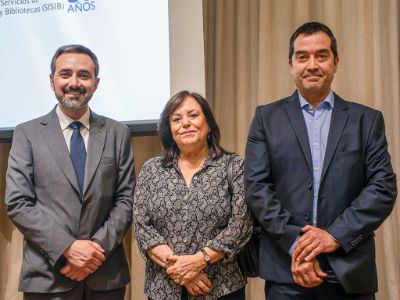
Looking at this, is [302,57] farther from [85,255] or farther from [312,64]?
[85,255]

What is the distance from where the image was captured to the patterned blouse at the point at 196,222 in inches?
92.0

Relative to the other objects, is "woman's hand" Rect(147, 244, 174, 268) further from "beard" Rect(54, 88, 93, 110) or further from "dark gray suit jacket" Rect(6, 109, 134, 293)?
"beard" Rect(54, 88, 93, 110)

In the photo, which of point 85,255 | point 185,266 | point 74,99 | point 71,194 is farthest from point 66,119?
point 185,266

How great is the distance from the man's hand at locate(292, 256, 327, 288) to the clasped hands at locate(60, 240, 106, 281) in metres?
0.86

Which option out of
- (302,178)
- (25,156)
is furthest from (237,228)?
(25,156)

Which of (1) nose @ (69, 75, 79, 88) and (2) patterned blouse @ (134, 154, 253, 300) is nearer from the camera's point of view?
(2) patterned blouse @ (134, 154, 253, 300)

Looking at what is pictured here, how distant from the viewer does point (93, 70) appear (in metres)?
2.71

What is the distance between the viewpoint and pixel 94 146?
2.60m

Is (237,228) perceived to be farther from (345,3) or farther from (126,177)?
(345,3)

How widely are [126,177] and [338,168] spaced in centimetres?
100

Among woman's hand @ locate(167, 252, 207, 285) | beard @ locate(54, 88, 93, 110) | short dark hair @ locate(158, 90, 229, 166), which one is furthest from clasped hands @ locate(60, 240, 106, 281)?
beard @ locate(54, 88, 93, 110)

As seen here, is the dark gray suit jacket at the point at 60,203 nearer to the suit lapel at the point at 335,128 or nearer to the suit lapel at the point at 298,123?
the suit lapel at the point at 298,123

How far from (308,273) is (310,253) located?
0.26 ft

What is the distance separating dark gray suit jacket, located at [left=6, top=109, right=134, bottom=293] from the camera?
2430mm
